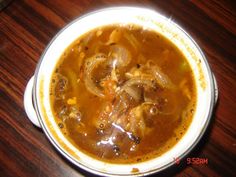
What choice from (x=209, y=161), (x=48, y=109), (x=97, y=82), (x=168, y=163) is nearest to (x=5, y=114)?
(x=48, y=109)

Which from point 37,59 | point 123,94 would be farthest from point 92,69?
point 37,59

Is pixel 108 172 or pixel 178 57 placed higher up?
pixel 178 57

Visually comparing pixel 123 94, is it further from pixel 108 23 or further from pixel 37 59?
pixel 37 59

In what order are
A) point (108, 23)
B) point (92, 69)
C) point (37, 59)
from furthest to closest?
point (37, 59) < point (108, 23) < point (92, 69)

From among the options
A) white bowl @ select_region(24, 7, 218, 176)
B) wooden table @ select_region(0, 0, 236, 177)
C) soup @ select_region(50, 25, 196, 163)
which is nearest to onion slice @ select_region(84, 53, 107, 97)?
soup @ select_region(50, 25, 196, 163)

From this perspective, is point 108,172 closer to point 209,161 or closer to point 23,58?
point 209,161

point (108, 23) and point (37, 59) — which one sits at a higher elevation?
point (108, 23)

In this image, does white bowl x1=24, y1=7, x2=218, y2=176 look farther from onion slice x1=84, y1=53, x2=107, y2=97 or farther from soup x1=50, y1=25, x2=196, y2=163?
onion slice x1=84, y1=53, x2=107, y2=97
